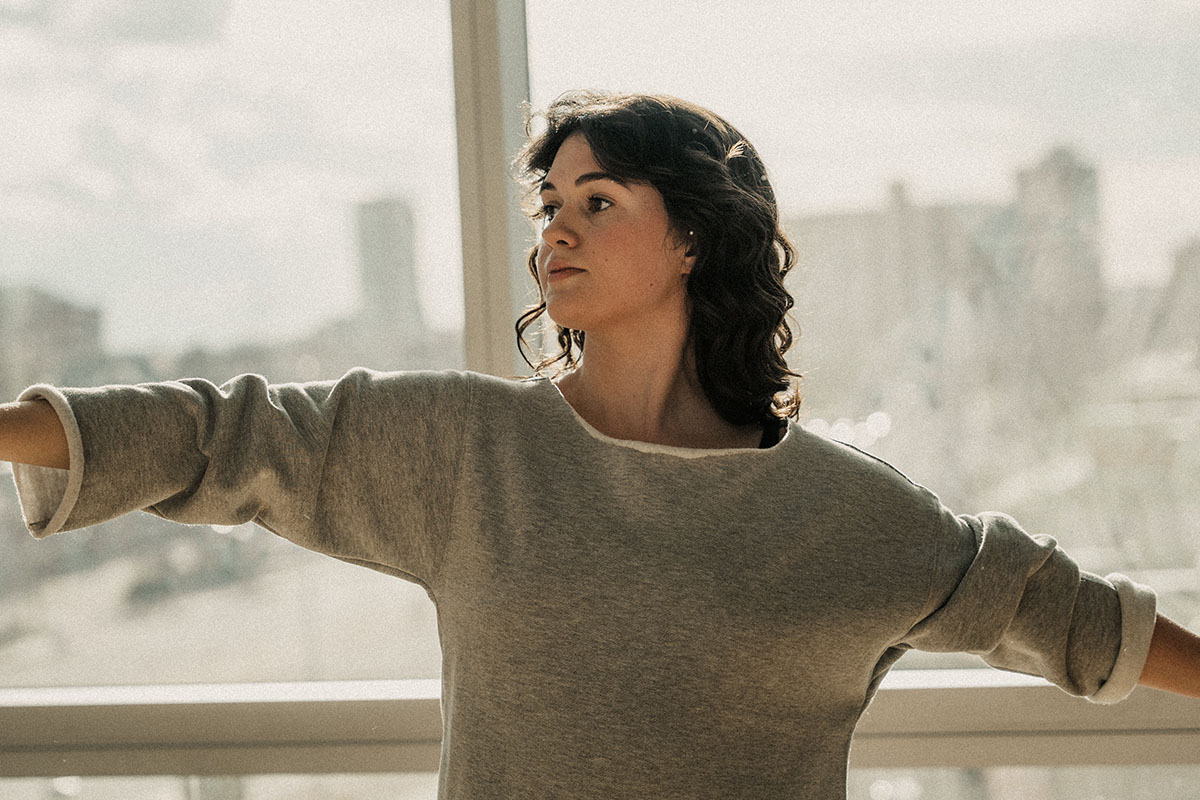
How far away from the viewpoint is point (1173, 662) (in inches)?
45.2

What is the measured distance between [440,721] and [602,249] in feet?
2.58

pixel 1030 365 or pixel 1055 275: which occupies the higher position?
pixel 1055 275

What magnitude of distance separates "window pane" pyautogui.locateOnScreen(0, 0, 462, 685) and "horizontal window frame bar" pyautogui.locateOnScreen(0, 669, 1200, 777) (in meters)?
0.08

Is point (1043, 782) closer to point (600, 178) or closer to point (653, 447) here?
point (653, 447)

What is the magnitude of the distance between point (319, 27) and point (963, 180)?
1029 mm

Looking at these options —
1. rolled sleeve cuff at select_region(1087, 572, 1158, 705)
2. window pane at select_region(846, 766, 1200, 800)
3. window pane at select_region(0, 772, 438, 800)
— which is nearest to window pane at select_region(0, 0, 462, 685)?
window pane at select_region(0, 772, 438, 800)

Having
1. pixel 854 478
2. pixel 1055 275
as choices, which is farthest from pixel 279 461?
pixel 1055 275

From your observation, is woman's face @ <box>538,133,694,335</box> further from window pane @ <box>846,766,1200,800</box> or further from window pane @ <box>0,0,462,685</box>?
window pane @ <box>846,766,1200,800</box>

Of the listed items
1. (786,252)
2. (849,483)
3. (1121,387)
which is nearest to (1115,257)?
(1121,387)

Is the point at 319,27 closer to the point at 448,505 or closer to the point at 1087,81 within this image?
the point at 448,505

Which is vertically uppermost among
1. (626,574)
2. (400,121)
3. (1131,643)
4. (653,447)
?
(400,121)

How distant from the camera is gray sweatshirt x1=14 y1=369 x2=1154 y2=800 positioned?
1047 mm

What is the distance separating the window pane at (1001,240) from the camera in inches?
58.4

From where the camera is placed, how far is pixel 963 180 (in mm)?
1502
